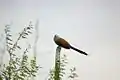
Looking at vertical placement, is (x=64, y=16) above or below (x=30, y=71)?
above

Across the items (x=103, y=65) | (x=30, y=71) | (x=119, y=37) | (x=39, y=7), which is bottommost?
(x=30, y=71)

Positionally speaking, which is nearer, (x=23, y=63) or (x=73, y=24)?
(x=23, y=63)

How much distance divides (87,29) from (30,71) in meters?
0.66

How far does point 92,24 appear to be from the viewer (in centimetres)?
208

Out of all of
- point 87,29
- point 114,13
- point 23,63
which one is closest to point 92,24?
point 87,29

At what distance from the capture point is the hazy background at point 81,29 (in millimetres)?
2055

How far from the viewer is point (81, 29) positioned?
209 centimetres

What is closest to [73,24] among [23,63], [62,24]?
[62,24]

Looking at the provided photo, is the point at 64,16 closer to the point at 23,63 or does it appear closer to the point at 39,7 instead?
the point at 39,7

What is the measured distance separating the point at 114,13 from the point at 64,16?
0.39m

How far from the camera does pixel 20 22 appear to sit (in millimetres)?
2158

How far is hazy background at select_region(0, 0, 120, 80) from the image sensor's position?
6.74 ft

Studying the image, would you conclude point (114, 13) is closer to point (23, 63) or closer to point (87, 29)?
point (87, 29)

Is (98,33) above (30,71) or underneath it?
above
